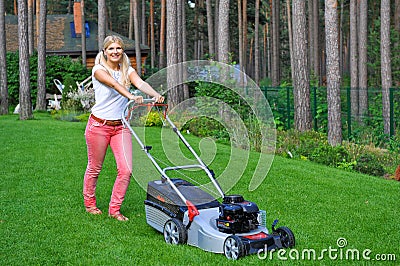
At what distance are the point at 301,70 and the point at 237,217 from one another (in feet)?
39.2

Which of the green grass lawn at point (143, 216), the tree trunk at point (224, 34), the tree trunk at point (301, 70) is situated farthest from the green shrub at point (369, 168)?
the tree trunk at point (224, 34)

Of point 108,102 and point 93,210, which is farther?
point 93,210

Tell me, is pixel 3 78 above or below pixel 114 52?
below

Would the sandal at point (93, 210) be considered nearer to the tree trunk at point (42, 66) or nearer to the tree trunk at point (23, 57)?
the tree trunk at point (23, 57)

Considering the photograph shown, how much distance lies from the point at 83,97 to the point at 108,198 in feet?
41.8

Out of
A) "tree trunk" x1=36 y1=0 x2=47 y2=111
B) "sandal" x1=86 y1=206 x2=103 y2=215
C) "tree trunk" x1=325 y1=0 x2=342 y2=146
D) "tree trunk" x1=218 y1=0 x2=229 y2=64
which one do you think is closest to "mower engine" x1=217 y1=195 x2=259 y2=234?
"sandal" x1=86 y1=206 x2=103 y2=215

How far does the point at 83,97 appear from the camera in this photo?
19750mm

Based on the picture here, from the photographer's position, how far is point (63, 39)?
114 ft

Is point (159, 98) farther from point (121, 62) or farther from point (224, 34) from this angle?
point (224, 34)

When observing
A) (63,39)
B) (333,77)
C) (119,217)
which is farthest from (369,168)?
(63,39)

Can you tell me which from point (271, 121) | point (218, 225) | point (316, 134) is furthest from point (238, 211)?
point (316, 134)

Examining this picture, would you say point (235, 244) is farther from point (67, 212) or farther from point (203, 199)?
point (67, 212)

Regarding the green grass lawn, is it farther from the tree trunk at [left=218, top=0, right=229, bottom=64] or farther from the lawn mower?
the tree trunk at [left=218, top=0, right=229, bottom=64]

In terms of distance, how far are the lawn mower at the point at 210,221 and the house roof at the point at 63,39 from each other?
27.7 m
